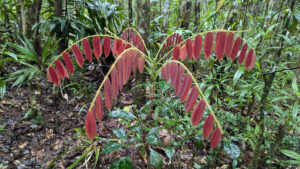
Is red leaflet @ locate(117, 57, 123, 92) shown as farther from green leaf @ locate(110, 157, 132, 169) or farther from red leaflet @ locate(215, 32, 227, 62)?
green leaf @ locate(110, 157, 132, 169)

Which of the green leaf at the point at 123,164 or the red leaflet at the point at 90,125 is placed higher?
the red leaflet at the point at 90,125

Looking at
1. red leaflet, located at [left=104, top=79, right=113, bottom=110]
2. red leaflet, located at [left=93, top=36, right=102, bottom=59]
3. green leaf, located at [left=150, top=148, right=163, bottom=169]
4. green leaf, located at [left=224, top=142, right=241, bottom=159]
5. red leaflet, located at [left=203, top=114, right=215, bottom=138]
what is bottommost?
green leaf, located at [left=150, top=148, right=163, bottom=169]

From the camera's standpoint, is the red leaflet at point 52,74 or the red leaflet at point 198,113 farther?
the red leaflet at point 52,74

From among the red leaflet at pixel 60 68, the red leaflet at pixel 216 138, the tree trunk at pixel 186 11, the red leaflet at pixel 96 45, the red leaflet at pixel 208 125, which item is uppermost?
the tree trunk at pixel 186 11

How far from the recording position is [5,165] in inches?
60.0

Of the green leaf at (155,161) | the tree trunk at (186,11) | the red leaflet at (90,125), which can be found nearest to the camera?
the red leaflet at (90,125)

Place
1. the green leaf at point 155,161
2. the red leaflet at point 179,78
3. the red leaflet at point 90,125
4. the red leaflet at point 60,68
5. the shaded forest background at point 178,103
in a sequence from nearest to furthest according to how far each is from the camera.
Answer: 1. the red leaflet at point 90,125
2. the red leaflet at point 179,78
3. the red leaflet at point 60,68
4. the green leaf at point 155,161
5. the shaded forest background at point 178,103

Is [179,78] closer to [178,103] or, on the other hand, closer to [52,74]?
[52,74]

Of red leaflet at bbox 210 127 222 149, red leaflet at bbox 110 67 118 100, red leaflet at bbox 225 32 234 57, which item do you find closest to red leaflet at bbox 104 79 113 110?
red leaflet at bbox 110 67 118 100

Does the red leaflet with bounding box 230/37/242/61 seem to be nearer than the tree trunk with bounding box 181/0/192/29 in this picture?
Yes

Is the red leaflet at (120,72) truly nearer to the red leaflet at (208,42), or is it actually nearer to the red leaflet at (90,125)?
the red leaflet at (90,125)

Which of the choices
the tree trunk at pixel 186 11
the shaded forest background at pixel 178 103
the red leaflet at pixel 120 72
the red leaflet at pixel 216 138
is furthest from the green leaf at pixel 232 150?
the tree trunk at pixel 186 11

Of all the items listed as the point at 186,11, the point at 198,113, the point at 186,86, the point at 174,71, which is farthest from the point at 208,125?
the point at 186,11

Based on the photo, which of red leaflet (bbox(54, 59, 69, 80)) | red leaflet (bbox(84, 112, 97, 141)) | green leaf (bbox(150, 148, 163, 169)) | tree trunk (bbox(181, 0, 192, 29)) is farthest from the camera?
tree trunk (bbox(181, 0, 192, 29))
